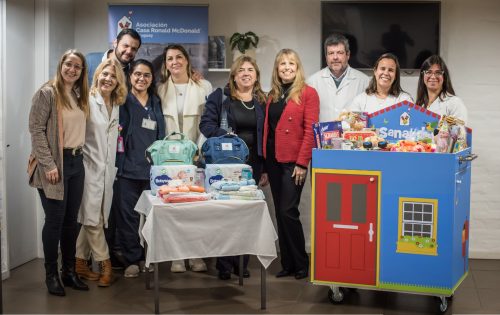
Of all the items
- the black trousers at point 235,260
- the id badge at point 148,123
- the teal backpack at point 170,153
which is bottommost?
the black trousers at point 235,260

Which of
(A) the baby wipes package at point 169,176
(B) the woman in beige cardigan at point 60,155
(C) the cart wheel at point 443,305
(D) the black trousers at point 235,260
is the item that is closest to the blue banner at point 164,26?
(D) the black trousers at point 235,260

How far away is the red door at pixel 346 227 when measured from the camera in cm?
439

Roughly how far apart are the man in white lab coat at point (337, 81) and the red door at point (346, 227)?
1170mm

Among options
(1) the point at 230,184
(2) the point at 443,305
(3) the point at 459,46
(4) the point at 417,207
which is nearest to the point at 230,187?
(1) the point at 230,184

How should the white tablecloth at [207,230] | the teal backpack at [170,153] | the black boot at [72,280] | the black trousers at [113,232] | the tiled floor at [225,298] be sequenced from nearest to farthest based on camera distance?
the white tablecloth at [207,230] → the tiled floor at [225,298] → the teal backpack at [170,153] → the black boot at [72,280] → the black trousers at [113,232]

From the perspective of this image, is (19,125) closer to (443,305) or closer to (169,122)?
(169,122)

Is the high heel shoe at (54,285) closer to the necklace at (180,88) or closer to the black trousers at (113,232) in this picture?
the black trousers at (113,232)

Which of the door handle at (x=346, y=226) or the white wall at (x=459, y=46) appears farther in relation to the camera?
the white wall at (x=459, y=46)

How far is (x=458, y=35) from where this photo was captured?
5.94m

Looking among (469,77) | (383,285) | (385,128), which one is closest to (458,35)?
(469,77)

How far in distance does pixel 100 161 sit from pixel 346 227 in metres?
1.85

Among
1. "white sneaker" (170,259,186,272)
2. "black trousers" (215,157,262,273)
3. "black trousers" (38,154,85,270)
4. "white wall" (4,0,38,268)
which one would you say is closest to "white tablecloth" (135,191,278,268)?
"black trousers" (38,154,85,270)

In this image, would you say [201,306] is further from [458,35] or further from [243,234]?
[458,35]

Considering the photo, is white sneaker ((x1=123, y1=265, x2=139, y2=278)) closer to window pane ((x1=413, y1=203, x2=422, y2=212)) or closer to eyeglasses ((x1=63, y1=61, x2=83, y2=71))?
eyeglasses ((x1=63, y1=61, x2=83, y2=71))
